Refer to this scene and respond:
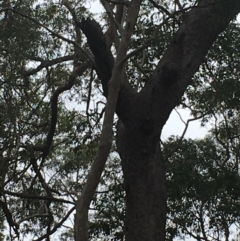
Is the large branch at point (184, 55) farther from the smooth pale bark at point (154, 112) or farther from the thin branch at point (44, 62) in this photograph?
the thin branch at point (44, 62)

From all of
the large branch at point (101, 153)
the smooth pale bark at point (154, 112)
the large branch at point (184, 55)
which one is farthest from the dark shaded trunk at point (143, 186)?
the large branch at point (101, 153)

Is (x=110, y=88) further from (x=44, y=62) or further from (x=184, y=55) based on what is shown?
(x=44, y=62)

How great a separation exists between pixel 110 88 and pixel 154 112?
687 mm

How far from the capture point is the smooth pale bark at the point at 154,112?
4867 mm

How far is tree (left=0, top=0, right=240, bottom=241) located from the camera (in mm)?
4891

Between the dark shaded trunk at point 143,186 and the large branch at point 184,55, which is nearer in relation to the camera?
the dark shaded trunk at point 143,186

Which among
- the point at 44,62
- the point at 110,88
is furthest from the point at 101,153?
the point at 44,62

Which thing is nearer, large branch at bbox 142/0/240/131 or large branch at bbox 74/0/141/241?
large branch at bbox 74/0/141/241

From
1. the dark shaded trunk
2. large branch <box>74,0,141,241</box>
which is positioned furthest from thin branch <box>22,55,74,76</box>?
the dark shaded trunk

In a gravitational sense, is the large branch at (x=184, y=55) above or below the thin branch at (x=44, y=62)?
below

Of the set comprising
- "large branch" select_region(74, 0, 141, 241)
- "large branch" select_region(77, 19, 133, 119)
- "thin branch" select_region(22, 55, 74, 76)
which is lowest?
"large branch" select_region(74, 0, 141, 241)

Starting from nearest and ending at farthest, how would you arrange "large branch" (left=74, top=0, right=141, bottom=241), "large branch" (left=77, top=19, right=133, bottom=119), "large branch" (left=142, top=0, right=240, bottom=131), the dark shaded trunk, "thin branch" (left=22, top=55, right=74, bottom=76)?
"large branch" (left=74, top=0, right=141, bottom=241)
the dark shaded trunk
"large branch" (left=77, top=19, right=133, bottom=119)
"large branch" (left=142, top=0, right=240, bottom=131)
"thin branch" (left=22, top=55, right=74, bottom=76)

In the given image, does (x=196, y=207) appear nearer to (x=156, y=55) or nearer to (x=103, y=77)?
(x=156, y=55)

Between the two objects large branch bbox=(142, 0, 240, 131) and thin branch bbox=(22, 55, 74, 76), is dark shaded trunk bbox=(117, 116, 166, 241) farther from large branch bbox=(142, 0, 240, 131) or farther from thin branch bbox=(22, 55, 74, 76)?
thin branch bbox=(22, 55, 74, 76)
